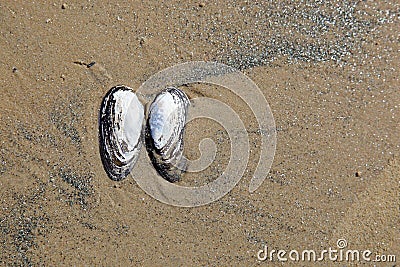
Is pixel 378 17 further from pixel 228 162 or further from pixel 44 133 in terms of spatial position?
pixel 44 133

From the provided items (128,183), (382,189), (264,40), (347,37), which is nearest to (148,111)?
(128,183)

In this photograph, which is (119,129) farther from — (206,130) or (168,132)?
(206,130)

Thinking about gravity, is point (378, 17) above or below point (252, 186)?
above

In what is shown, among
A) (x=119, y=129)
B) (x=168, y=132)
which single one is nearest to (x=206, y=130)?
(x=168, y=132)

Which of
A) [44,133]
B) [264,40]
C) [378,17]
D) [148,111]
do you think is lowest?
[44,133]
